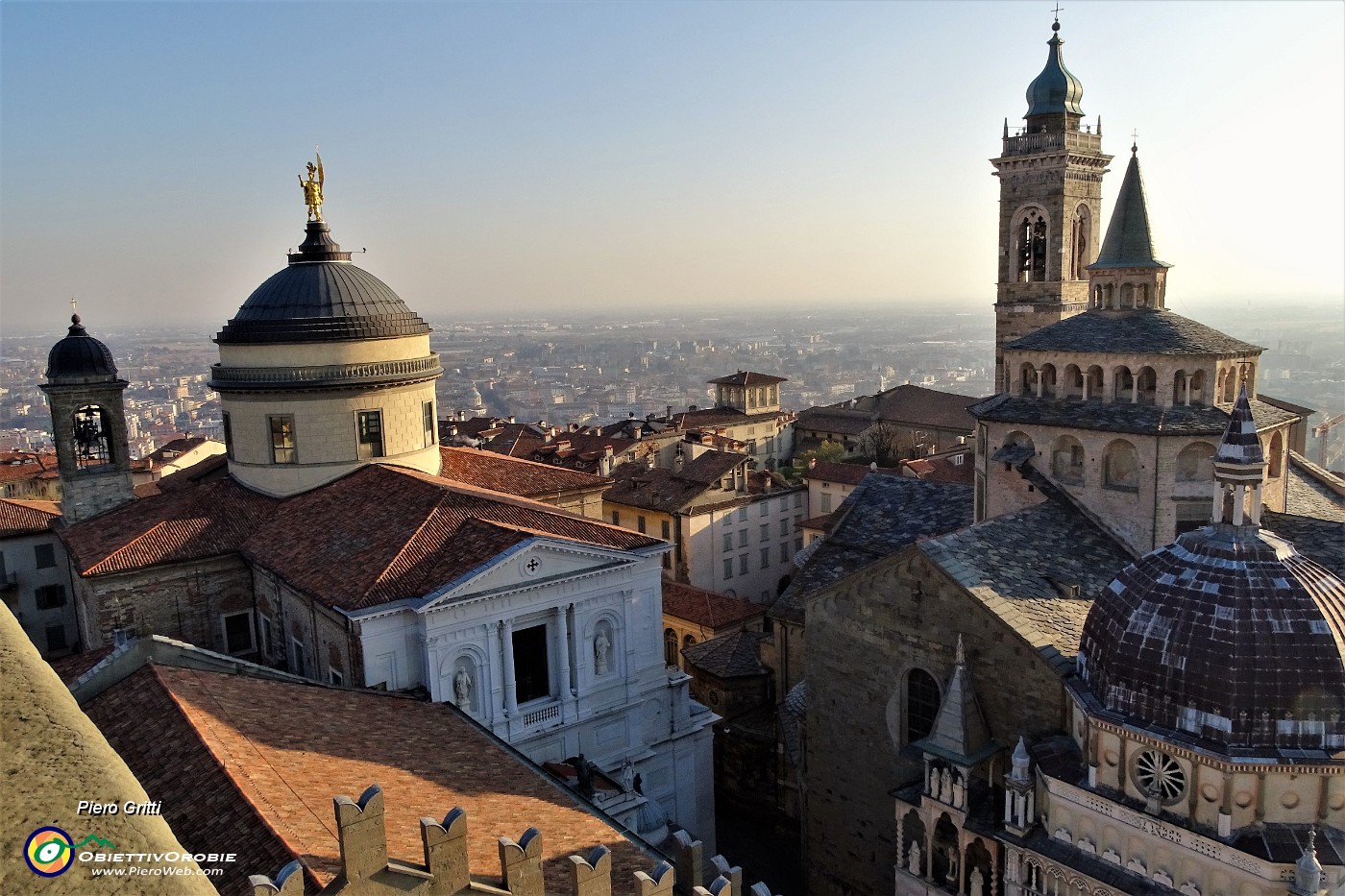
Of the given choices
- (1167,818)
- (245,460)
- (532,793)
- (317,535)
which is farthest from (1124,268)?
(245,460)

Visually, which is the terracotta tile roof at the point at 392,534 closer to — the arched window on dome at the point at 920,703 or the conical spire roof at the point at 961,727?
the arched window on dome at the point at 920,703

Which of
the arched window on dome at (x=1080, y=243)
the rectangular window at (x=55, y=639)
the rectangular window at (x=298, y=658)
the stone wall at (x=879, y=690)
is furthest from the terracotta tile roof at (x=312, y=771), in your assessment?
the arched window on dome at (x=1080, y=243)

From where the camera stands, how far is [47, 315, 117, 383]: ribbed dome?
Result: 28.1 m

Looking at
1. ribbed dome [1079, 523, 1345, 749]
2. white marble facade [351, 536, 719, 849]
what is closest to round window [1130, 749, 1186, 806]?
ribbed dome [1079, 523, 1345, 749]

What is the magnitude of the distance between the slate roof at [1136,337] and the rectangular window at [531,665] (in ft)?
44.5

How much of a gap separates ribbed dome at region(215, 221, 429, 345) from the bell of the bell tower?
29.0 metres

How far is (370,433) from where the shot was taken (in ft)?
90.6

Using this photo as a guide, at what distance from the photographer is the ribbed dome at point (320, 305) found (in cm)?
2669

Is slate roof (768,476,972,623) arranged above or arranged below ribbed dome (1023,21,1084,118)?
below

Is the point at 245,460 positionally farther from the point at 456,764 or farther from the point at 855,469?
the point at 855,469

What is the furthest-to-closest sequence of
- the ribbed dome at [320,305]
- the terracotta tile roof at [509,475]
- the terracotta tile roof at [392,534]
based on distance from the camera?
the terracotta tile roof at [509,475] → the ribbed dome at [320,305] → the terracotta tile roof at [392,534]

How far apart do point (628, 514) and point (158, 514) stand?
27957 millimetres

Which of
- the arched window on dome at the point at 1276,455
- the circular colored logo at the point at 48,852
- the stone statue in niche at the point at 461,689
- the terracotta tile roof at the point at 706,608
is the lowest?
the terracotta tile roof at the point at 706,608

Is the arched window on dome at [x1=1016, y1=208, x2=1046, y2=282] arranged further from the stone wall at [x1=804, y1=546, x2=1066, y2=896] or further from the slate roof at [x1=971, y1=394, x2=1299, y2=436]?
the stone wall at [x1=804, y1=546, x2=1066, y2=896]
